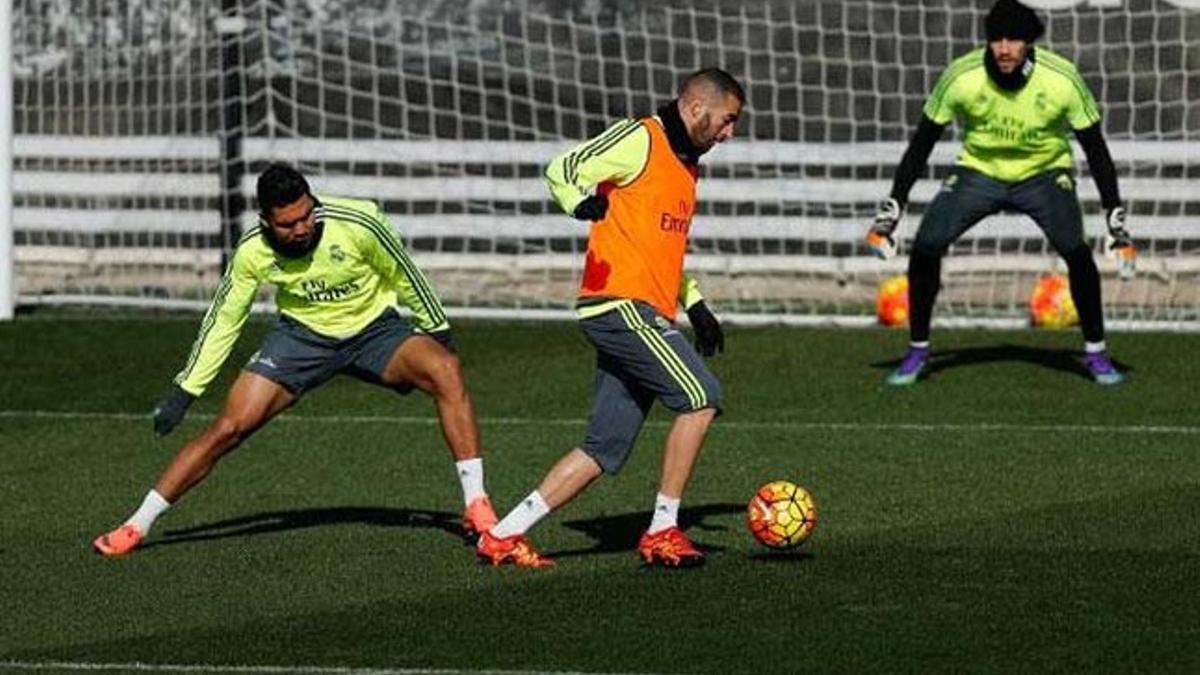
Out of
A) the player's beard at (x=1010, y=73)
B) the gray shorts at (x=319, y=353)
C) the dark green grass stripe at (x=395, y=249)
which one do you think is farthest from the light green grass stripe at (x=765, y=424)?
the dark green grass stripe at (x=395, y=249)

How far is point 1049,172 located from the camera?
18328mm

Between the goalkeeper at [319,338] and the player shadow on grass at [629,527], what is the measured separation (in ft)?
1.62

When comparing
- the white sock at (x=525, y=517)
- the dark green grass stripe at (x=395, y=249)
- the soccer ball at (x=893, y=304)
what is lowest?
the soccer ball at (x=893, y=304)

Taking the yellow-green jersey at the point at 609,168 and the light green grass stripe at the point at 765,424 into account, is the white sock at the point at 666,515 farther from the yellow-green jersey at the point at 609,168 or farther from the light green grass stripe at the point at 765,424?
the light green grass stripe at the point at 765,424

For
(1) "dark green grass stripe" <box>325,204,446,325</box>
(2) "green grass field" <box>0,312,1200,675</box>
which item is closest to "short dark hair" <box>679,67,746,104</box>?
(1) "dark green grass stripe" <box>325,204,446,325</box>

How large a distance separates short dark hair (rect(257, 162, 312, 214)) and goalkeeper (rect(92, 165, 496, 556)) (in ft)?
0.33

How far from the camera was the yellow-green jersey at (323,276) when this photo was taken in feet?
42.5

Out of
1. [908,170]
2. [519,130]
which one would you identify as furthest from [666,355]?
[519,130]

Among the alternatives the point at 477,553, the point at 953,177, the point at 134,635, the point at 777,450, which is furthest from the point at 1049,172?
the point at 134,635

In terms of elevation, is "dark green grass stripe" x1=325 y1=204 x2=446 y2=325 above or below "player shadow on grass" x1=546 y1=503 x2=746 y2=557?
above

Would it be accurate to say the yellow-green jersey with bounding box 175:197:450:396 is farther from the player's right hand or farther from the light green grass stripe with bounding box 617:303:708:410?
the player's right hand

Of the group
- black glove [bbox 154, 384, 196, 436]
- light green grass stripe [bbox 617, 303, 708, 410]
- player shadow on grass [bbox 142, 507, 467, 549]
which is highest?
light green grass stripe [bbox 617, 303, 708, 410]

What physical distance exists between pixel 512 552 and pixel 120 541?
1721 millimetres

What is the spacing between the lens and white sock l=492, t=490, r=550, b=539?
41.1 feet
